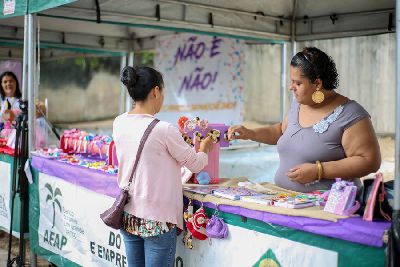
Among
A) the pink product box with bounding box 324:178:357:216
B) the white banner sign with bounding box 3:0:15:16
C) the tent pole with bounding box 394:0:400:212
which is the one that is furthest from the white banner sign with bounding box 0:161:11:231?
the tent pole with bounding box 394:0:400:212

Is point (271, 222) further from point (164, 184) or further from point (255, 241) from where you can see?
point (164, 184)

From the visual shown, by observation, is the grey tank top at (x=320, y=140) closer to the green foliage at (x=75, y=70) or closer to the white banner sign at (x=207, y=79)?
the white banner sign at (x=207, y=79)

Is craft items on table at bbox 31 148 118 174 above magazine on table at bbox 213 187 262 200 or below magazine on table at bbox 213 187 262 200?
above

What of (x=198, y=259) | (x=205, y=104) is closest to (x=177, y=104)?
(x=205, y=104)

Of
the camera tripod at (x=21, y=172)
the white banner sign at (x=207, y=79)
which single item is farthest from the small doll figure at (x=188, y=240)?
the white banner sign at (x=207, y=79)

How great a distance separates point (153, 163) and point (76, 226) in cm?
148

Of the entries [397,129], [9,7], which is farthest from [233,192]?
[9,7]

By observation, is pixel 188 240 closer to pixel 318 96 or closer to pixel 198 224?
pixel 198 224

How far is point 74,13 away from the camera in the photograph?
4570 mm

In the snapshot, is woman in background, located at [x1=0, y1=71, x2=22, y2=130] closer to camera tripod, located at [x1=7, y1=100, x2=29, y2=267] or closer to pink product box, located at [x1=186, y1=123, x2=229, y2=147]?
camera tripod, located at [x1=7, y1=100, x2=29, y2=267]

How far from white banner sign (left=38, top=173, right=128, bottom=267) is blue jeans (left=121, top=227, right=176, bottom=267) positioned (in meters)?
0.55

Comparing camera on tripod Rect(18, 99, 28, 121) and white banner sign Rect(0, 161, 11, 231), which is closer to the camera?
camera on tripod Rect(18, 99, 28, 121)

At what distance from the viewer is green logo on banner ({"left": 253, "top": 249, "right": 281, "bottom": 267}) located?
225 centimetres

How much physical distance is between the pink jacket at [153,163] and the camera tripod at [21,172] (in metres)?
1.95
